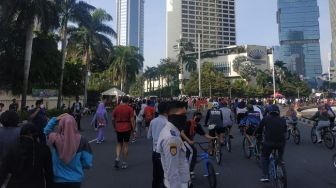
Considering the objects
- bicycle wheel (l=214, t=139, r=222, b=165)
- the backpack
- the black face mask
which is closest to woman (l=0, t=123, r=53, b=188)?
the black face mask

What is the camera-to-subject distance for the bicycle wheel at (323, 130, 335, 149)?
13.6 meters

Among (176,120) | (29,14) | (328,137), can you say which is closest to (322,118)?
(328,137)

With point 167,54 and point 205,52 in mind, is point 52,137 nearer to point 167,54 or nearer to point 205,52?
point 205,52

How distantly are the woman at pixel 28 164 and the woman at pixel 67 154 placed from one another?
0.35ft

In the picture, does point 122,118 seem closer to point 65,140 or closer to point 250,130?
point 250,130

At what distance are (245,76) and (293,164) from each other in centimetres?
11216

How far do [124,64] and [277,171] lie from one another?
64.9 m

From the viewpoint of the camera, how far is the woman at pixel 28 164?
397cm

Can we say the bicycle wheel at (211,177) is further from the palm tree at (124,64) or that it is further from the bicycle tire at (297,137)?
the palm tree at (124,64)

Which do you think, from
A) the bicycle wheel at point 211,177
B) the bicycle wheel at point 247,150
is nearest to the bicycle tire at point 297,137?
the bicycle wheel at point 247,150

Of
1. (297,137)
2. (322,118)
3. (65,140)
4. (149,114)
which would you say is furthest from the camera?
(149,114)

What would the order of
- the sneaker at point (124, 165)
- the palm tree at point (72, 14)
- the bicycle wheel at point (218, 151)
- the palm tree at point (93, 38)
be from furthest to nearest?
the palm tree at point (93, 38) < the palm tree at point (72, 14) < the bicycle wheel at point (218, 151) < the sneaker at point (124, 165)

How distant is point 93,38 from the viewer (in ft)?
146

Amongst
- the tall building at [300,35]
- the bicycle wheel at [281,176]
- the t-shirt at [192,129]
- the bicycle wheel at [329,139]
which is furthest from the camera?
the tall building at [300,35]
